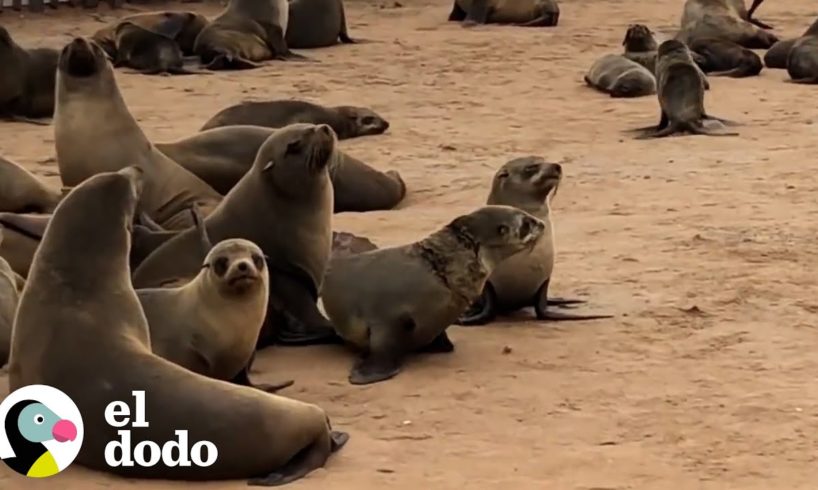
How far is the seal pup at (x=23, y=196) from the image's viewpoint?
802 centimetres

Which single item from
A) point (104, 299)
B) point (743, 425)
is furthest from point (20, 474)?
point (743, 425)

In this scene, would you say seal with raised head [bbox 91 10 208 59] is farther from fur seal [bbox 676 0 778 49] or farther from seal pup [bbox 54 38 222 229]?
seal pup [bbox 54 38 222 229]

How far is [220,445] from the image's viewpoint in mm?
4832

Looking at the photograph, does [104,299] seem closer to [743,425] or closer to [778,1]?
[743,425]

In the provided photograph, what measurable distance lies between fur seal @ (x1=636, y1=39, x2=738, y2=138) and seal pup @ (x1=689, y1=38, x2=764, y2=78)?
257 centimetres

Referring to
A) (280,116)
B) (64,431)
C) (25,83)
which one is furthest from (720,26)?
(64,431)

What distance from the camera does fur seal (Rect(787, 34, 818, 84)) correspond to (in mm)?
13891

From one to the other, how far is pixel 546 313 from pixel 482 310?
0.28 meters

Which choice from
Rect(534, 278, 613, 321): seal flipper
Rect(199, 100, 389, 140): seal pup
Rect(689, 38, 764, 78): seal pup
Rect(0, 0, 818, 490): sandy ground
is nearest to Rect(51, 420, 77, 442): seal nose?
Rect(0, 0, 818, 490): sandy ground

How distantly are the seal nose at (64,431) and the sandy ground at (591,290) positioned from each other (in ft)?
0.35

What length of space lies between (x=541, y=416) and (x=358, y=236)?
275cm

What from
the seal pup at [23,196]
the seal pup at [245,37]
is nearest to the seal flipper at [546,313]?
the seal pup at [23,196]

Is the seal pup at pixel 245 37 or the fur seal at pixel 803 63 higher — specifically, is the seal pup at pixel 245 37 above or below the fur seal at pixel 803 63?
below

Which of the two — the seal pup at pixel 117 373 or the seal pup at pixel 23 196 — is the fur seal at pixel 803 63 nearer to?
the seal pup at pixel 23 196
